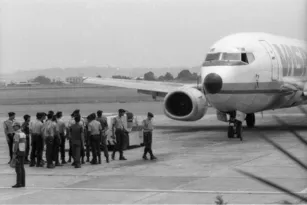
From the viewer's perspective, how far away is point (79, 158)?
17.4m

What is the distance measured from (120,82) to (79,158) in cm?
1615

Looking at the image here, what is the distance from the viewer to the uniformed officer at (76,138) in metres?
17.5

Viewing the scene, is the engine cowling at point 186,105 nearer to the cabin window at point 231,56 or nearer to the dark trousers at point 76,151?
the cabin window at point 231,56

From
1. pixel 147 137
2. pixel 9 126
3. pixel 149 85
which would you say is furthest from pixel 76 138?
pixel 149 85

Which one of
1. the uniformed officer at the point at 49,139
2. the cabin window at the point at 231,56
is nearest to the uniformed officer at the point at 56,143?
the uniformed officer at the point at 49,139

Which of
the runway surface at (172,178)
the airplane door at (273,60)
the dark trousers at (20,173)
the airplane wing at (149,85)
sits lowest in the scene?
the runway surface at (172,178)

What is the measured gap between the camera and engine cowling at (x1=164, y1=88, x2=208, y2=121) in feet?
84.1

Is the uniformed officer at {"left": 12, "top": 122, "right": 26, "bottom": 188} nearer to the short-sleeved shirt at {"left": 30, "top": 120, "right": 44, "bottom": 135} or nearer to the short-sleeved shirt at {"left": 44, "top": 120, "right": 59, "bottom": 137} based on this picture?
the short-sleeved shirt at {"left": 44, "top": 120, "right": 59, "bottom": 137}

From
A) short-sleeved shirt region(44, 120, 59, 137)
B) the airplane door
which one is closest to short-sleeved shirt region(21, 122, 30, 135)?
short-sleeved shirt region(44, 120, 59, 137)

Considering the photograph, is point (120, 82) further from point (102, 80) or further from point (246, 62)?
point (246, 62)

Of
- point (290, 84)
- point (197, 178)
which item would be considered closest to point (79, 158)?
point (197, 178)

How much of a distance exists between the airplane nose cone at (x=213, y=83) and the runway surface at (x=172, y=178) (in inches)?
77.6

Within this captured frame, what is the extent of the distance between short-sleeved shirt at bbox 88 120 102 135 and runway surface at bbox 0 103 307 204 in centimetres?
97

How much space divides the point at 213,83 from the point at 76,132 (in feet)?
22.8
